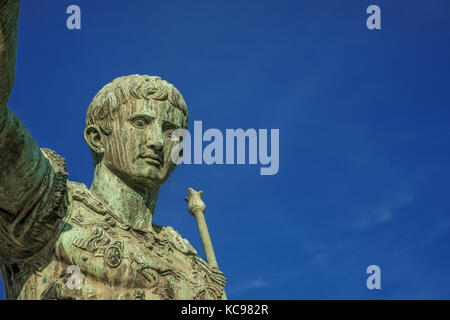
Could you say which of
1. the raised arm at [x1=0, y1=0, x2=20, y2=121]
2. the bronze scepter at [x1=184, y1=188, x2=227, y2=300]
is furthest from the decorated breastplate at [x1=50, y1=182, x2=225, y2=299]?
the raised arm at [x1=0, y1=0, x2=20, y2=121]

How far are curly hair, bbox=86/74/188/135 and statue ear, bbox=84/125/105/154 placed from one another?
3.4 inches

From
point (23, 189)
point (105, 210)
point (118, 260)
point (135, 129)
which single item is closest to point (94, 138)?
point (135, 129)

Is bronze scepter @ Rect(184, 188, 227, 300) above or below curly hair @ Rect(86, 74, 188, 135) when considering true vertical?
below

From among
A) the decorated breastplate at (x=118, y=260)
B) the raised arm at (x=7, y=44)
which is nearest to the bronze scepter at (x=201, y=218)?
the decorated breastplate at (x=118, y=260)

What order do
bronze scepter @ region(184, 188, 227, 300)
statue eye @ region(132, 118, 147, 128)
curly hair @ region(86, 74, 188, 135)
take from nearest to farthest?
statue eye @ region(132, 118, 147, 128)
curly hair @ region(86, 74, 188, 135)
bronze scepter @ region(184, 188, 227, 300)

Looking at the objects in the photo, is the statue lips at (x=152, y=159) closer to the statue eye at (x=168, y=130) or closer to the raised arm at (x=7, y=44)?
the statue eye at (x=168, y=130)

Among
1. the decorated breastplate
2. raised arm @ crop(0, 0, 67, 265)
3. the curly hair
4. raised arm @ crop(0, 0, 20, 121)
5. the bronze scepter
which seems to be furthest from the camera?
Answer: the bronze scepter

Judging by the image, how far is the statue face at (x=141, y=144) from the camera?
10.4 metres

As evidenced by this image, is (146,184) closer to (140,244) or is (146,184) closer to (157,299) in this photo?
(140,244)

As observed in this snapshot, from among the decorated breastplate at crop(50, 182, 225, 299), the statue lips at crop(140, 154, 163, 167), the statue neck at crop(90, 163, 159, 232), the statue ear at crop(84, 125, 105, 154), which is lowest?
the decorated breastplate at crop(50, 182, 225, 299)

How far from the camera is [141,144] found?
10398 mm

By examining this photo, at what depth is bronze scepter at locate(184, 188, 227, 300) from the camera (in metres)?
12.0

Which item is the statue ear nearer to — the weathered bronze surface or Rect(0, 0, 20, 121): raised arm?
the weathered bronze surface
